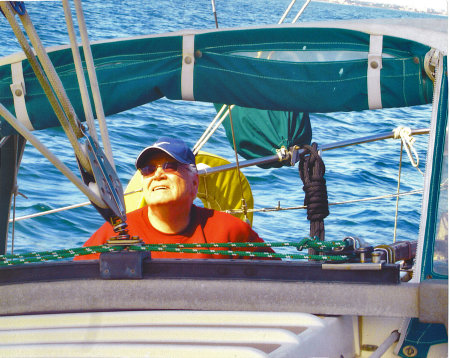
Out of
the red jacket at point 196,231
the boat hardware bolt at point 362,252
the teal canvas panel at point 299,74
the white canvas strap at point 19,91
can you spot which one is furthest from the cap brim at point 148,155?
the boat hardware bolt at point 362,252

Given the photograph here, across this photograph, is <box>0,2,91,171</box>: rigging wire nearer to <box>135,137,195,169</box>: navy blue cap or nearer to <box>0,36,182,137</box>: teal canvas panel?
<box>135,137,195,169</box>: navy blue cap

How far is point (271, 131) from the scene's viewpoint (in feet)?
18.3

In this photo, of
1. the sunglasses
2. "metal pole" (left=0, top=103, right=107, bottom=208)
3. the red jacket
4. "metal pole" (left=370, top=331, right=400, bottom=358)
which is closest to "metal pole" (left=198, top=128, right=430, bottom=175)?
the red jacket

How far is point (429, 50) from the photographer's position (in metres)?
3.08

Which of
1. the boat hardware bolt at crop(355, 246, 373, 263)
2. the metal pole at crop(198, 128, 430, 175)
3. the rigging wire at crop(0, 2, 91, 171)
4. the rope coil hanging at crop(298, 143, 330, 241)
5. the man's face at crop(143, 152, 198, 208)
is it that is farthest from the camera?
the metal pole at crop(198, 128, 430, 175)

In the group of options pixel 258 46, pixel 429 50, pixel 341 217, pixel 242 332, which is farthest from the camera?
pixel 341 217

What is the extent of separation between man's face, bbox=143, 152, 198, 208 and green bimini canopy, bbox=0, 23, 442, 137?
1.03 ft

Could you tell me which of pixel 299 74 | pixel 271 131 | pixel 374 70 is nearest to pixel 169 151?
pixel 299 74

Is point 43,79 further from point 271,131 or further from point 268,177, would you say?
point 268,177

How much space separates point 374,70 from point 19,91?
1.43m

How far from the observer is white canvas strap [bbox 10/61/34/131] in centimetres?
334

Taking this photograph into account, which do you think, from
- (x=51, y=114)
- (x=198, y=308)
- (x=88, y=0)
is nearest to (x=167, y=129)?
(x=51, y=114)

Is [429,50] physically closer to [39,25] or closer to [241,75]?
[241,75]

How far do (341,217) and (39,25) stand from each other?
11.2m
